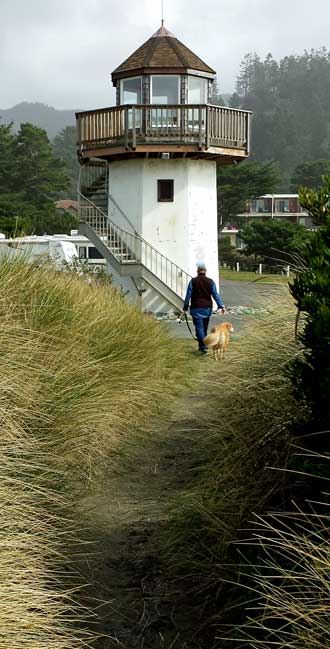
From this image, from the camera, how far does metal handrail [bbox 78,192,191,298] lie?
25.2 metres

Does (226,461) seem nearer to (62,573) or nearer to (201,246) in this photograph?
(62,573)

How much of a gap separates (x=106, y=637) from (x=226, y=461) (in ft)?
6.07

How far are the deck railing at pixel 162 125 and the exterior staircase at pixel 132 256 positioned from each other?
229 centimetres

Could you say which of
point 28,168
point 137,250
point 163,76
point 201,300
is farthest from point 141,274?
point 28,168

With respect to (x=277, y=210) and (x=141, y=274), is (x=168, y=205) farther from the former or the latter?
(x=277, y=210)

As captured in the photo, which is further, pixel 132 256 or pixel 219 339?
pixel 132 256

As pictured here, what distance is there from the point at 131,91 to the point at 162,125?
2012mm

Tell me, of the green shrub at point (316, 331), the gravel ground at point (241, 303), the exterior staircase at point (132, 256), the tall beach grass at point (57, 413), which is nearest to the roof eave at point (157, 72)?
the exterior staircase at point (132, 256)

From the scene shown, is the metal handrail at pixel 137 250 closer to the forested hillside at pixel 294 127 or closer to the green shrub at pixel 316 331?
the green shrub at pixel 316 331

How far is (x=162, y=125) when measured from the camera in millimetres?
24266

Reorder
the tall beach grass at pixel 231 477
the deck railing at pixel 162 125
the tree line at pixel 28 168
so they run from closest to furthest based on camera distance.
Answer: the tall beach grass at pixel 231 477
the deck railing at pixel 162 125
the tree line at pixel 28 168

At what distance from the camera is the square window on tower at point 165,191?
1000 inches

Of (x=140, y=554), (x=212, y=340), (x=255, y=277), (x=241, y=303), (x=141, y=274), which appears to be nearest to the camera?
(x=140, y=554)

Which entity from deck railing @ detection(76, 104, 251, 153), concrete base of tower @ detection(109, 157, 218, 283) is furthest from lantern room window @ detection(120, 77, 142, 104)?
concrete base of tower @ detection(109, 157, 218, 283)
